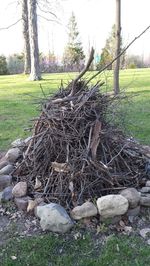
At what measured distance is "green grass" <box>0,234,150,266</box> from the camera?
2.76 m

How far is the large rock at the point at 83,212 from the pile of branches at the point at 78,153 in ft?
0.57

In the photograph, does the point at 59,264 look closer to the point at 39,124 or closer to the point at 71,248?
the point at 71,248

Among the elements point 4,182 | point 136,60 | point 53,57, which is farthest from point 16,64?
point 4,182

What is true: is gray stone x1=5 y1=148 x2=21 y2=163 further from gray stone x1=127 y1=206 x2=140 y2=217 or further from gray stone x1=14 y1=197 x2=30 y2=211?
gray stone x1=127 y1=206 x2=140 y2=217

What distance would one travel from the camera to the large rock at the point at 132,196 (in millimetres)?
3291

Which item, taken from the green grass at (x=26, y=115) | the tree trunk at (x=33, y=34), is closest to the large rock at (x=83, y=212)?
the green grass at (x=26, y=115)

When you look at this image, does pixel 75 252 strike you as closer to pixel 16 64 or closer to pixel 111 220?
pixel 111 220

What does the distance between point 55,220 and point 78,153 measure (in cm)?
78

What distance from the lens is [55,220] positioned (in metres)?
3.10

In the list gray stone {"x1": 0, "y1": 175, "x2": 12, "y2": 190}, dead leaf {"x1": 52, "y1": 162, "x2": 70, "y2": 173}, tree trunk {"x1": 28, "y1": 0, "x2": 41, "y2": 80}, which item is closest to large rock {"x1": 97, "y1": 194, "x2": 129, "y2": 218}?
dead leaf {"x1": 52, "y1": 162, "x2": 70, "y2": 173}

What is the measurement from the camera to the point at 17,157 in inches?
171

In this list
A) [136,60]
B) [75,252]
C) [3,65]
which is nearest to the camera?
[75,252]

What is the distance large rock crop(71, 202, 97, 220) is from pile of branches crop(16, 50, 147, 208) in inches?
6.9

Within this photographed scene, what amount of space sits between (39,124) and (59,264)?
5.38 feet
